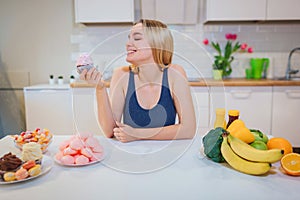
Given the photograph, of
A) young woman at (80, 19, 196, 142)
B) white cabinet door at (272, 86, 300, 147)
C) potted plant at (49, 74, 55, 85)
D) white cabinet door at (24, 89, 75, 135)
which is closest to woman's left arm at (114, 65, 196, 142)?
young woman at (80, 19, 196, 142)

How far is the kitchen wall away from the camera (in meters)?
2.98

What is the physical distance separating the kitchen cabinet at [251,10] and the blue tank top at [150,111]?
70.0 inches

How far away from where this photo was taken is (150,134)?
105 cm

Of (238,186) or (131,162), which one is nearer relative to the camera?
(238,186)

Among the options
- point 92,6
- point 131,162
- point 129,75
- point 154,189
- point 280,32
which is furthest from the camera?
point 280,32

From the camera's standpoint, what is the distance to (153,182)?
2.37 ft

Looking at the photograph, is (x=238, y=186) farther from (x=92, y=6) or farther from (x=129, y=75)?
(x=92, y=6)

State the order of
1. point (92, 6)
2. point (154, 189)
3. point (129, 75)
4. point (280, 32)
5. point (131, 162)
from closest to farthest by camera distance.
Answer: point (154, 189) < point (131, 162) < point (129, 75) < point (92, 6) < point (280, 32)

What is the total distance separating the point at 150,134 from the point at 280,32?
2.54m

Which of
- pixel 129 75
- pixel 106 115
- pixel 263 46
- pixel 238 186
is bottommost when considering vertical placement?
pixel 238 186

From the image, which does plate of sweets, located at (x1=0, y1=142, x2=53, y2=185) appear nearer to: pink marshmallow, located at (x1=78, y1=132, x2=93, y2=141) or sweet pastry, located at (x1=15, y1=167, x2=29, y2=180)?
sweet pastry, located at (x1=15, y1=167, x2=29, y2=180)

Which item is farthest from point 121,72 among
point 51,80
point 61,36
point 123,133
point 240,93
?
point 61,36

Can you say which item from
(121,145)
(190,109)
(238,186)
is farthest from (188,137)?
(238,186)

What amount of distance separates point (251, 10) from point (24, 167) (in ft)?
8.25
